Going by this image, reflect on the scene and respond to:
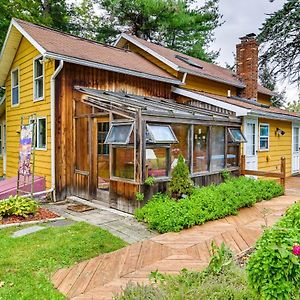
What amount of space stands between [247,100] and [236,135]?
13.7 feet

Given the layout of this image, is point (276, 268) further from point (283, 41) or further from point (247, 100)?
point (283, 41)

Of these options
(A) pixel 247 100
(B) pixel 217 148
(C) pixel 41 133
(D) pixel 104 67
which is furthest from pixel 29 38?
(A) pixel 247 100

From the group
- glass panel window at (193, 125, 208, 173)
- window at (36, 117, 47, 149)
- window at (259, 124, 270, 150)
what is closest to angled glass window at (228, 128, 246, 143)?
glass panel window at (193, 125, 208, 173)

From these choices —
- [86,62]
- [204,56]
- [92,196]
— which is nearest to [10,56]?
[86,62]

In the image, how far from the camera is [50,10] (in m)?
19.6

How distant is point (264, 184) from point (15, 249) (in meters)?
6.94

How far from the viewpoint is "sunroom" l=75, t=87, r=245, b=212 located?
6.47 m

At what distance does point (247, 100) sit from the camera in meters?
12.9

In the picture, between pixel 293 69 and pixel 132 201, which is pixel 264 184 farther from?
pixel 293 69

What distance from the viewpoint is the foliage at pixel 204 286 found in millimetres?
2721

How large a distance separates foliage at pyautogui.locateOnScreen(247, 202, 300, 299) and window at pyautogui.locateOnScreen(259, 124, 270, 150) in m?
9.50

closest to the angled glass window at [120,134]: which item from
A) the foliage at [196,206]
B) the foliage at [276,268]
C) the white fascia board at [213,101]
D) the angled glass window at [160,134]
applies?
the angled glass window at [160,134]

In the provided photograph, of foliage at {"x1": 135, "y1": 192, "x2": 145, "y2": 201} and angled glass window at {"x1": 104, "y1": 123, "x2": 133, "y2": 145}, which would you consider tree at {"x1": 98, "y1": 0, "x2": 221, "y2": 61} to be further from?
foliage at {"x1": 135, "y1": 192, "x2": 145, "y2": 201}

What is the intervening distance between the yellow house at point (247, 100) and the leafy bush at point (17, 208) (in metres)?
6.74
